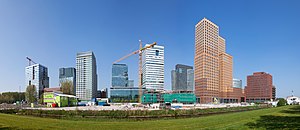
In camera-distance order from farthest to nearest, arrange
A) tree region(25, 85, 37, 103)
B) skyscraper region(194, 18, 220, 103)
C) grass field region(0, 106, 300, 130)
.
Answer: skyscraper region(194, 18, 220, 103) → tree region(25, 85, 37, 103) → grass field region(0, 106, 300, 130)

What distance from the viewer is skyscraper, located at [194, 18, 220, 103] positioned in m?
169

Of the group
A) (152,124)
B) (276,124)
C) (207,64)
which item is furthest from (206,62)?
(152,124)

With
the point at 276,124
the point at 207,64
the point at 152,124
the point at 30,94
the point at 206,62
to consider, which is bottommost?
the point at 30,94

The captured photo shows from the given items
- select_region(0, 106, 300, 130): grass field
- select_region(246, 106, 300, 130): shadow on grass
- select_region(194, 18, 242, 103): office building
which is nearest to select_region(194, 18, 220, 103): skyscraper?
select_region(194, 18, 242, 103): office building

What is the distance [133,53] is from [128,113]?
12945cm

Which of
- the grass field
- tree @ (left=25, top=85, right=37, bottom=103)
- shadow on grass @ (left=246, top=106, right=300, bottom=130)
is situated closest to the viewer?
shadow on grass @ (left=246, top=106, right=300, bottom=130)

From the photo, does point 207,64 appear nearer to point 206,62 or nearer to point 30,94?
point 206,62

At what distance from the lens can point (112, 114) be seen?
1524 inches

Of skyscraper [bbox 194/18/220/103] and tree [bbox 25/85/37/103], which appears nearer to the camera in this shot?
tree [bbox 25/85/37/103]

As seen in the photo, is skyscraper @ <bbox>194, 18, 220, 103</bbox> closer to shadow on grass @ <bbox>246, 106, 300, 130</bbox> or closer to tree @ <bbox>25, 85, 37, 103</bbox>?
tree @ <bbox>25, 85, 37, 103</bbox>

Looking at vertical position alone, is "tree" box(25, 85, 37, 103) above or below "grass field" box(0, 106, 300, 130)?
below

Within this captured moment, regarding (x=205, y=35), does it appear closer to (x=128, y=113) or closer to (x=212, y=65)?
(x=212, y=65)

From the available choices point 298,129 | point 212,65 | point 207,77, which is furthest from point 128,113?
point 212,65

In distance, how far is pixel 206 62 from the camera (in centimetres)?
17412
